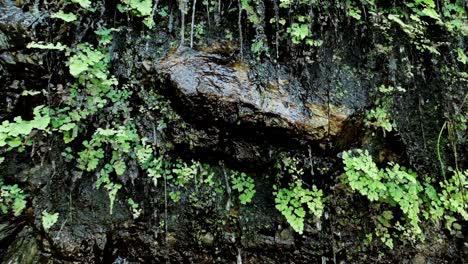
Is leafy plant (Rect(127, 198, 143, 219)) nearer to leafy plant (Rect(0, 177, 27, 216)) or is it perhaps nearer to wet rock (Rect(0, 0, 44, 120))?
leafy plant (Rect(0, 177, 27, 216))

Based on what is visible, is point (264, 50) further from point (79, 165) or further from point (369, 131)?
point (79, 165)

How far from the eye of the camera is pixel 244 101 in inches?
122

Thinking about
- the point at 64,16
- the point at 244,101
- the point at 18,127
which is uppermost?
the point at 64,16

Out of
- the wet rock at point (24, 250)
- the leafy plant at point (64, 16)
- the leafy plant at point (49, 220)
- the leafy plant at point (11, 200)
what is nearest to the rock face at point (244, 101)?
the leafy plant at point (64, 16)

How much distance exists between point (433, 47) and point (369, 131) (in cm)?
127

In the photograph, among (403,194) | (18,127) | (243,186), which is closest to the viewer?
(18,127)

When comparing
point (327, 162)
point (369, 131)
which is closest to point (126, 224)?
point (327, 162)

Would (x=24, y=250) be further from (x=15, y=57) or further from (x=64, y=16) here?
(x=64, y=16)

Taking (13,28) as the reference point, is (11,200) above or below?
below

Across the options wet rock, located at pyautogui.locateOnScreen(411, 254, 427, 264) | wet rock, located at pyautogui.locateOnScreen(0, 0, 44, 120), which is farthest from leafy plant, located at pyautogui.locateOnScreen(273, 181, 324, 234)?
wet rock, located at pyautogui.locateOnScreen(0, 0, 44, 120)

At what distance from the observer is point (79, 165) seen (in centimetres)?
319

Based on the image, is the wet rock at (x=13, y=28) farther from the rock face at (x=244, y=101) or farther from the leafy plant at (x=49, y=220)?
the leafy plant at (x=49, y=220)

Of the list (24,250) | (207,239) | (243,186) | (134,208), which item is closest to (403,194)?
(243,186)

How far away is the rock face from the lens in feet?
10.2
